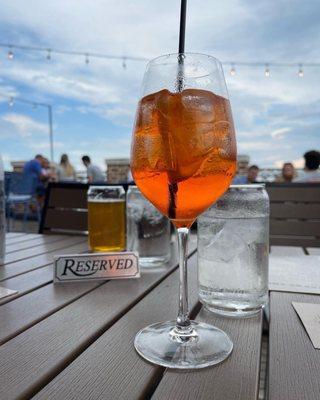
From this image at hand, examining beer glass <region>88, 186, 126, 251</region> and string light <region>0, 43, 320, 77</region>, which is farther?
string light <region>0, 43, 320, 77</region>

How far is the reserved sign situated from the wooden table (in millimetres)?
20

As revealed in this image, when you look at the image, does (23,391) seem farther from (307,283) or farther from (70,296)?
(307,283)

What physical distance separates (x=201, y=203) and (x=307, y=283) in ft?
1.28

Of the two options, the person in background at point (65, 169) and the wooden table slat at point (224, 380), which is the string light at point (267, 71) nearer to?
the person in background at point (65, 169)

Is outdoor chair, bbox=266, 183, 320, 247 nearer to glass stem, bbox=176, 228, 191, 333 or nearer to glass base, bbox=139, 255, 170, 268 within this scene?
glass base, bbox=139, 255, 170, 268

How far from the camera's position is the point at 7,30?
7.44m

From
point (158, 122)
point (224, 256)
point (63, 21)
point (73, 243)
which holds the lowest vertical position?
point (73, 243)

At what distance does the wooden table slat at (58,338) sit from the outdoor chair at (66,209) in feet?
3.61

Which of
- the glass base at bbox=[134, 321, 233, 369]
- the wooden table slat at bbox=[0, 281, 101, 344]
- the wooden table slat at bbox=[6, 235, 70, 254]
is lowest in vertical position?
the wooden table slat at bbox=[6, 235, 70, 254]

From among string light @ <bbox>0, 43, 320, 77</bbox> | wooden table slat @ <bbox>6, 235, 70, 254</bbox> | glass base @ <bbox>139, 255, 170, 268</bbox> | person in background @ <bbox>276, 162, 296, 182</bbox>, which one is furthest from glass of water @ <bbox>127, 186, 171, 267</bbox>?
string light @ <bbox>0, 43, 320, 77</bbox>

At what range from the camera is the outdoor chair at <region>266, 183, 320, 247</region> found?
6.63 ft

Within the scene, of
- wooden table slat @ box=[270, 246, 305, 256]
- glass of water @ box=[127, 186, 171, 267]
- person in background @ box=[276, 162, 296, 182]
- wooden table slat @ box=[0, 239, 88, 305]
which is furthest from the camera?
person in background @ box=[276, 162, 296, 182]

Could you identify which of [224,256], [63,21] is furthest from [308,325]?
[63,21]

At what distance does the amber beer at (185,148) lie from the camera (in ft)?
1.61
